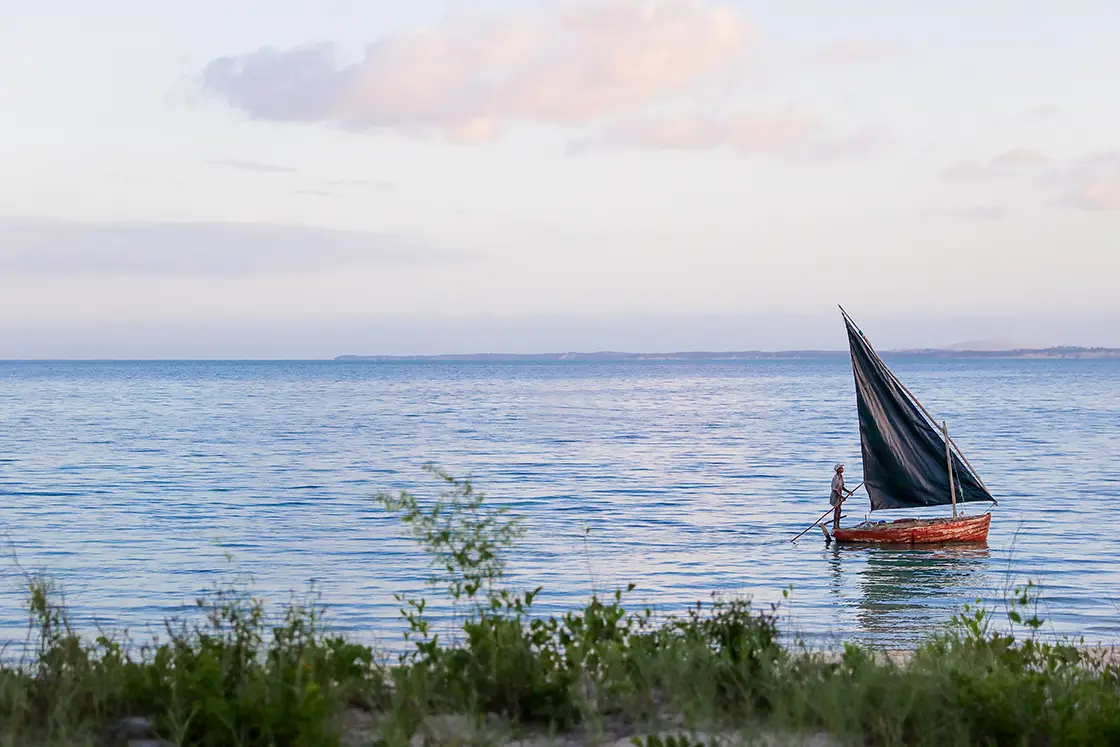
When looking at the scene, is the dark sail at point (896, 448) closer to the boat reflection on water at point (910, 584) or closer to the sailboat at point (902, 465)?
the sailboat at point (902, 465)

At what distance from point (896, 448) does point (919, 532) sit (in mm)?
1785

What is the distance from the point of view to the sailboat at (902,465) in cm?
2364

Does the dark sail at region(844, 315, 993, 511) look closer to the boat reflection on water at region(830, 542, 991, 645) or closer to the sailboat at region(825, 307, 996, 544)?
the sailboat at region(825, 307, 996, 544)

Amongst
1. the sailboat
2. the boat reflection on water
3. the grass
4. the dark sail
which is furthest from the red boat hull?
the grass

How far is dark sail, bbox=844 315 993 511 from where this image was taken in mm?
23594

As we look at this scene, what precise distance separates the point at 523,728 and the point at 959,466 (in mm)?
20220

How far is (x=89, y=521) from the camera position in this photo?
1114 inches

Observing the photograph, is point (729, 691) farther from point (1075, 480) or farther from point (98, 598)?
point (1075, 480)

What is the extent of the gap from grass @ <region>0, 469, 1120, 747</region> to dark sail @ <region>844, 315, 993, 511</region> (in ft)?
54.7

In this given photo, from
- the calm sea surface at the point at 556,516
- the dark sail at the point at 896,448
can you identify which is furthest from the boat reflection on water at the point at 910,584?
the dark sail at the point at 896,448

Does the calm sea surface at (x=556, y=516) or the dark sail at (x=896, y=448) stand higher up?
the dark sail at (x=896, y=448)

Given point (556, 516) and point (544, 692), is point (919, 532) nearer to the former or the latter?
point (556, 516)

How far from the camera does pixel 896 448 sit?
24188 millimetres

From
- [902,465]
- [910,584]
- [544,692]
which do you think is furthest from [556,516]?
[544,692]
